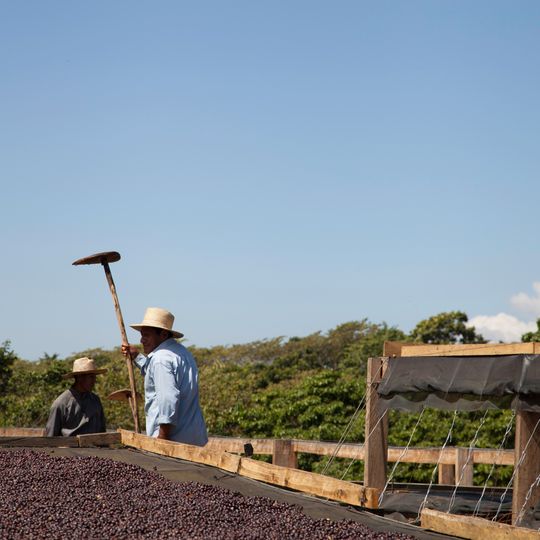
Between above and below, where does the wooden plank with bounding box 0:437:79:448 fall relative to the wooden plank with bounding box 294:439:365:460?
below

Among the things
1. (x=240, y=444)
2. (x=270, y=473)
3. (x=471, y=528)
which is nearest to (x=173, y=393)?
(x=270, y=473)

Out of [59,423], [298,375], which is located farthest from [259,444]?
[298,375]

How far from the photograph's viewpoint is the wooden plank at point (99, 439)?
7203mm

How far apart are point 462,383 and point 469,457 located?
0.90m

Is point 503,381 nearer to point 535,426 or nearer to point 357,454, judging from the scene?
point 535,426

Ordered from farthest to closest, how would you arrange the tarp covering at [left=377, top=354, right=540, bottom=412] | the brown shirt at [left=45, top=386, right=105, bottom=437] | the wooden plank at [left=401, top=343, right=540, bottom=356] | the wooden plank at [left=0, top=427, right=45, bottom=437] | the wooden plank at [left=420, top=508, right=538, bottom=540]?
1. the wooden plank at [left=0, top=427, right=45, bottom=437]
2. the brown shirt at [left=45, top=386, right=105, bottom=437]
3. the wooden plank at [left=401, top=343, right=540, bottom=356]
4. the tarp covering at [left=377, top=354, right=540, bottom=412]
5. the wooden plank at [left=420, top=508, right=538, bottom=540]

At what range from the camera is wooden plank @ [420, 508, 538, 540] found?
4.80 meters

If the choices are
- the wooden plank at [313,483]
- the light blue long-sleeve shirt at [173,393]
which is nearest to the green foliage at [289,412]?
the light blue long-sleeve shirt at [173,393]

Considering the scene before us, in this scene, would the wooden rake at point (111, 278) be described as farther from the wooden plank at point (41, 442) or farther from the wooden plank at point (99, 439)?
the wooden plank at point (41, 442)

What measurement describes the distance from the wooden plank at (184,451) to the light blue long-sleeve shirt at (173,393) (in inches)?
5.5

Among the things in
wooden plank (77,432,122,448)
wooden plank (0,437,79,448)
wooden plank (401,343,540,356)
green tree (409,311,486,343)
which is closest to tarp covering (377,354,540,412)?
wooden plank (401,343,540,356)

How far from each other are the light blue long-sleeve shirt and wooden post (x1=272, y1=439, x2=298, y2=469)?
3.03 metres

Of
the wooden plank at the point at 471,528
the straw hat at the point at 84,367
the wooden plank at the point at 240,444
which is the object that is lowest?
the wooden plank at the point at 471,528

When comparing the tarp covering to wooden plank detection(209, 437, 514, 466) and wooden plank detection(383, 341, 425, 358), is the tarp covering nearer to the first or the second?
wooden plank detection(383, 341, 425, 358)
